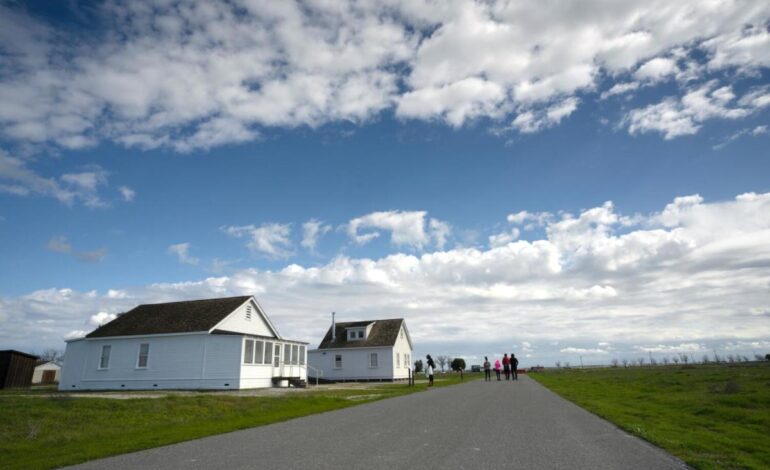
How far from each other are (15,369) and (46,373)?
21.3m

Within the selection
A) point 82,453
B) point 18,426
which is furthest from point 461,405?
point 18,426

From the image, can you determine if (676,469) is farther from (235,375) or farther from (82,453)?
(235,375)

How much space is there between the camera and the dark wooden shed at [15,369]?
113 ft

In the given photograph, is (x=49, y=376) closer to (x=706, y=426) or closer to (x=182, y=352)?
(x=182, y=352)

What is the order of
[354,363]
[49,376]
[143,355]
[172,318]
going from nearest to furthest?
[143,355] → [172,318] → [354,363] → [49,376]

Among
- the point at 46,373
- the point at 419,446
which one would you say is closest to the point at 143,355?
the point at 419,446

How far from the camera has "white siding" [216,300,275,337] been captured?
3053cm

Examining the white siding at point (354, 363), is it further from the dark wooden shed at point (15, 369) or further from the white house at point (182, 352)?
the dark wooden shed at point (15, 369)

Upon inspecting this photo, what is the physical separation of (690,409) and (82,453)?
1742 cm

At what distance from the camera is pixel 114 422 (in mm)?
12680

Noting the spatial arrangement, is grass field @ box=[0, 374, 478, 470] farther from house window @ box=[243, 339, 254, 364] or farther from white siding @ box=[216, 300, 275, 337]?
white siding @ box=[216, 300, 275, 337]

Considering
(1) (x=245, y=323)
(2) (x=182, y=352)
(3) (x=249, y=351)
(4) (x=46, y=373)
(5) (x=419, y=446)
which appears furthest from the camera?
(4) (x=46, y=373)

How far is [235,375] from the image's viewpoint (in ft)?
89.2

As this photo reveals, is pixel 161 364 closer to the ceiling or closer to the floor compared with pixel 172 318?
closer to the floor
